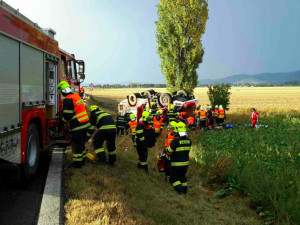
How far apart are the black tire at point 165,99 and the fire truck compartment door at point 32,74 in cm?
951

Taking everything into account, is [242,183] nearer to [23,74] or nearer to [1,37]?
[23,74]

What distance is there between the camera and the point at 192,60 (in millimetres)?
19781

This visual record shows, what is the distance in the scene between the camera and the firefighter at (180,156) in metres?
5.80

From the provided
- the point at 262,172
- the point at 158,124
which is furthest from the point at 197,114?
the point at 262,172

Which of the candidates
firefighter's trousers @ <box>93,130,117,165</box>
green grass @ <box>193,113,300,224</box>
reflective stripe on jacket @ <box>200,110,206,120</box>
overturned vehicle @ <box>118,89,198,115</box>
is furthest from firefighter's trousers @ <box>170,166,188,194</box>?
reflective stripe on jacket @ <box>200,110,206,120</box>

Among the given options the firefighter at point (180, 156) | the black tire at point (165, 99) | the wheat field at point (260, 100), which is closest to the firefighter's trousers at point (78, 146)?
the firefighter at point (180, 156)

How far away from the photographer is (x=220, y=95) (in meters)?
18.5

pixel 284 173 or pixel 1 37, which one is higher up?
pixel 1 37

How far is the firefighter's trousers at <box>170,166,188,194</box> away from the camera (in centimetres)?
594

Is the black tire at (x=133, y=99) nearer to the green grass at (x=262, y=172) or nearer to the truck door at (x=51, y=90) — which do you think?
the green grass at (x=262, y=172)

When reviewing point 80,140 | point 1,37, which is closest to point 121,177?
point 80,140

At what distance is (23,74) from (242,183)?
202 inches

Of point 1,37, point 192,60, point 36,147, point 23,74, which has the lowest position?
point 36,147

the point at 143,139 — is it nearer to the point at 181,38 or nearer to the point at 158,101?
the point at 158,101
